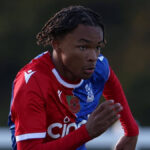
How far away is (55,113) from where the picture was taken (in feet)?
14.5

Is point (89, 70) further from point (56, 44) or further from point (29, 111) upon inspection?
point (29, 111)

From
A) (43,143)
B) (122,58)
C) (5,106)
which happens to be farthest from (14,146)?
(122,58)

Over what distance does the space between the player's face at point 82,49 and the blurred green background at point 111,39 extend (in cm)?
991

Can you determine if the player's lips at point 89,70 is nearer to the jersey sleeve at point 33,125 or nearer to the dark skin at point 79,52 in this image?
the dark skin at point 79,52

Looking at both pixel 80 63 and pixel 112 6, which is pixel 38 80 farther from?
pixel 112 6

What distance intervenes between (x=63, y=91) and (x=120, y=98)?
751 millimetres

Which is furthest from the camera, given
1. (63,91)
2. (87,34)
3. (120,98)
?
(120,98)

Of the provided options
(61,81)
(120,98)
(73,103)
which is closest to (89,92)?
(73,103)

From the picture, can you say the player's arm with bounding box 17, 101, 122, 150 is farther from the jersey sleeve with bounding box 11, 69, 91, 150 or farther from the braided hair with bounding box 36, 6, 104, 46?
the braided hair with bounding box 36, 6, 104, 46

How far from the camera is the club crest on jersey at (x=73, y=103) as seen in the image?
4.55m

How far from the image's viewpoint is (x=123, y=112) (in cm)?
508

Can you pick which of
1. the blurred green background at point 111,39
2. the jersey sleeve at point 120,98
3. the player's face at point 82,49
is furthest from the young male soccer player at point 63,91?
the blurred green background at point 111,39

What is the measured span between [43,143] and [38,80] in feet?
1.53

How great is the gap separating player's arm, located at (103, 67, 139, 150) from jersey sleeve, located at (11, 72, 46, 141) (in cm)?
97
